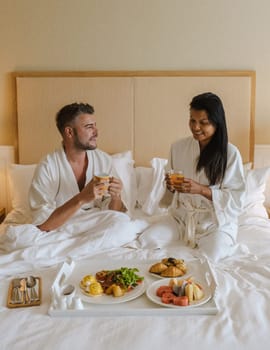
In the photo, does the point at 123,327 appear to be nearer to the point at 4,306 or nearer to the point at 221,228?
the point at 4,306

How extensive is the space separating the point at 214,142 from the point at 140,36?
49.6 inches

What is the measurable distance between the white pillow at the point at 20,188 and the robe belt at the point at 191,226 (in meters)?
1.10

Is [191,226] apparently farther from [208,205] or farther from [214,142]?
[214,142]

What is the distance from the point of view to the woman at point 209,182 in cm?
245

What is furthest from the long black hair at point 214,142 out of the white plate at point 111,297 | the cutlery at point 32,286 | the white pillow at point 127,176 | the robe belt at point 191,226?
the cutlery at point 32,286

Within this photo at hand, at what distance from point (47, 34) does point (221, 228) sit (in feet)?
6.59

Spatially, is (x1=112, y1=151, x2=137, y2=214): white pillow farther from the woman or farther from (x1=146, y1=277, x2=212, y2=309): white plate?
(x1=146, y1=277, x2=212, y2=309): white plate

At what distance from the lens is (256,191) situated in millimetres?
3074

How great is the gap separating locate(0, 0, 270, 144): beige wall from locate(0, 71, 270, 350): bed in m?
0.11

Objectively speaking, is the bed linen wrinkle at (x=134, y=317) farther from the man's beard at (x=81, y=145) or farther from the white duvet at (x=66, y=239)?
the man's beard at (x=81, y=145)

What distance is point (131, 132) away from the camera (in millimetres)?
3430

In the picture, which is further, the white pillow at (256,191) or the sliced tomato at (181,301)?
the white pillow at (256,191)

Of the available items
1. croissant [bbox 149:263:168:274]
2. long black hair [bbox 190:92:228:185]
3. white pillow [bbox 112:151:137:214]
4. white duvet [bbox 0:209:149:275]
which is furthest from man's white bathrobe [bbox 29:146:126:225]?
croissant [bbox 149:263:168:274]

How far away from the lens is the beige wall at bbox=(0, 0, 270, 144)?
332 cm
